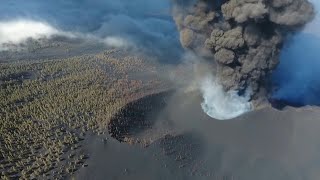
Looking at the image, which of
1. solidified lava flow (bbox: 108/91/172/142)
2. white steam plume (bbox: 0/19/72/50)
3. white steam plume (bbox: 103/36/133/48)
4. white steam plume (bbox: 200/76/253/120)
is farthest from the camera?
white steam plume (bbox: 0/19/72/50)

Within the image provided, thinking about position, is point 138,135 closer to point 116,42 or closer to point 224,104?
point 224,104

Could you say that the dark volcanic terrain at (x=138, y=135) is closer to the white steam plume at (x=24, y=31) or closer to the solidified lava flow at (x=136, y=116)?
the solidified lava flow at (x=136, y=116)

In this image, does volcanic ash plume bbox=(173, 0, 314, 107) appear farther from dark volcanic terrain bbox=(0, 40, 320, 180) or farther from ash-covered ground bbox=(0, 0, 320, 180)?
dark volcanic terrain bbox=(0, 40, 320, 180)

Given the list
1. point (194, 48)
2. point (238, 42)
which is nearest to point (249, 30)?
point (238, 42)

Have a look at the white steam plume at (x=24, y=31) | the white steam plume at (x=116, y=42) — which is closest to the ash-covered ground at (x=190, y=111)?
the white steam plume at (x=116, y=42)

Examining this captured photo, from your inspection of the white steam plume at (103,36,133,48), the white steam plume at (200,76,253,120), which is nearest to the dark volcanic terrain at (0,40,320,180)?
the white steam plume at (200,76,253,120)

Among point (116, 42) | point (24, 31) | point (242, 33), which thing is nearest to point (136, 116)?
point (242, 33)
